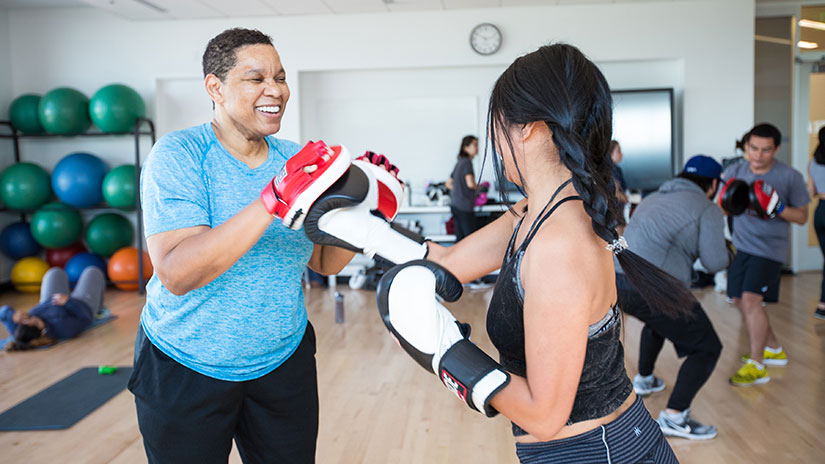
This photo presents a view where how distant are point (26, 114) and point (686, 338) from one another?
20.7 ft

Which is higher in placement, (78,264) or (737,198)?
(737,198)

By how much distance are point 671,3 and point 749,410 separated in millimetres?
4338

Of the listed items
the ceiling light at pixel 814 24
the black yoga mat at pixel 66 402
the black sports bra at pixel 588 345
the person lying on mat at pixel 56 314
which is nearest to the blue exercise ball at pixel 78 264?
the person lying on mat at pixel 56 314

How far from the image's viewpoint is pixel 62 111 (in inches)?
235

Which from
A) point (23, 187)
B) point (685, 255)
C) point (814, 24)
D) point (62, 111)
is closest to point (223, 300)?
point (685, 255)

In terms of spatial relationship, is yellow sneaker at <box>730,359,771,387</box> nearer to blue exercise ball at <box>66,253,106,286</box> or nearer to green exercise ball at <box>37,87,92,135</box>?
blue exercise ball at <box>66,253,106,286</box>

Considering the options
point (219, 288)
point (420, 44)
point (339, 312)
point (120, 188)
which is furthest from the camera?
point (420, 44)

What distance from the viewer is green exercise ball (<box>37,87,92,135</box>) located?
19.6 feet

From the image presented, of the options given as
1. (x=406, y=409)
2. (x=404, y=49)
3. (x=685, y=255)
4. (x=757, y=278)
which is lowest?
(x=406, y=409)

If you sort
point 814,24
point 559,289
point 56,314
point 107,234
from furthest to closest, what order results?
1. point 814,24
2. point 107,234
3. point 56,314
4. point 559,289

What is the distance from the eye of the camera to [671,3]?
5992 millimetres

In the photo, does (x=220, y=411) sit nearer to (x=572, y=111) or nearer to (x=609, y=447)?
(x=609, y=447)

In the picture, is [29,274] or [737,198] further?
[29,274]

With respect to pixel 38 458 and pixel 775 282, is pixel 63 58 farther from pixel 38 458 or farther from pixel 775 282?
pixel 775 282
